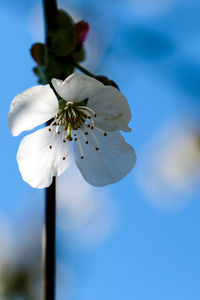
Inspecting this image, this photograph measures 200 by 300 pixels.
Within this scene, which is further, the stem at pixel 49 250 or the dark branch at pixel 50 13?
the dark branch at pixel 50 13

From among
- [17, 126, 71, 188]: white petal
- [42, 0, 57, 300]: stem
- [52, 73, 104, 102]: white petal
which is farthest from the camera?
[17, 126, 71, 188]: white petal

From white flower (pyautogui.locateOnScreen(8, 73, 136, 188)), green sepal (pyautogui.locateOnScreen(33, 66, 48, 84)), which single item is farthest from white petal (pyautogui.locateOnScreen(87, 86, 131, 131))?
green sepal (pyautogui.locateOnScreen(33, 66, 48, 84))

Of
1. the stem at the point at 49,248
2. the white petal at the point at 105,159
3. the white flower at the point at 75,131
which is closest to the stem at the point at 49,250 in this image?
the stem at the point at 49,248

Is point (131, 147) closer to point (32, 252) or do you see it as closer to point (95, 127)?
point (95, 127)

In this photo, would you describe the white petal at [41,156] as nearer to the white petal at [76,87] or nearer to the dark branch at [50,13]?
the white petal at [76,87]

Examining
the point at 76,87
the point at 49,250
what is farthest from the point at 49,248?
the point at 76,87

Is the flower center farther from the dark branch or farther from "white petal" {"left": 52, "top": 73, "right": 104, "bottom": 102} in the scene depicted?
the dark branch
